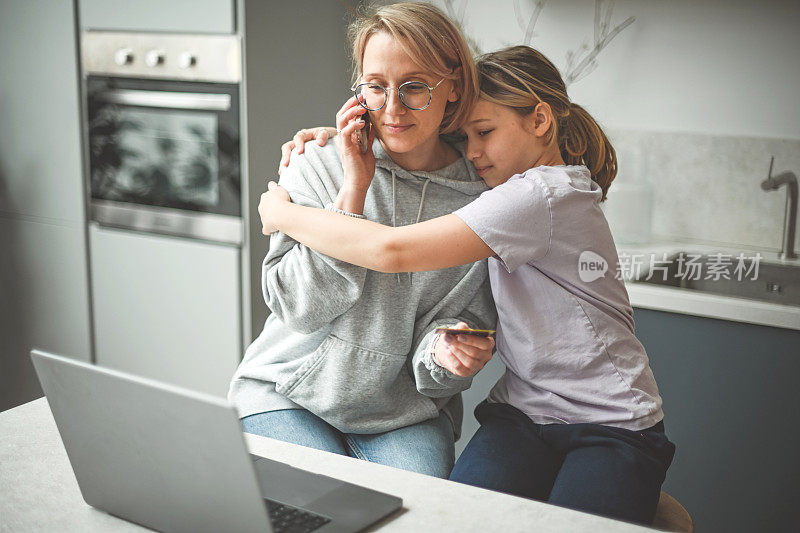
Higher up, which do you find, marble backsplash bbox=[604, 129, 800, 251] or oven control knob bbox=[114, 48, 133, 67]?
oven control knob bbox=[114, 48, 133, 67]

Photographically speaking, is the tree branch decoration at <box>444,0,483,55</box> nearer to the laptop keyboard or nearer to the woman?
the woman

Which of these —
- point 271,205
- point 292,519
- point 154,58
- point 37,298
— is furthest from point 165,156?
point 292,519

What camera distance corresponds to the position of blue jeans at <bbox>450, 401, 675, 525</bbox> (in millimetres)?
1285

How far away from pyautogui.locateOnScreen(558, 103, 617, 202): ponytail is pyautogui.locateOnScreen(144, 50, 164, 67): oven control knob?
1441 mm

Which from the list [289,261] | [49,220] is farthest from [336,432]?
[49,220]

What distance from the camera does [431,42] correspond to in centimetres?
151

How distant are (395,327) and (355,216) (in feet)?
0.79

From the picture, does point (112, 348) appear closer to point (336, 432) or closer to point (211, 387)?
point (211, 387)

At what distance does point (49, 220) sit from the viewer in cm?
288

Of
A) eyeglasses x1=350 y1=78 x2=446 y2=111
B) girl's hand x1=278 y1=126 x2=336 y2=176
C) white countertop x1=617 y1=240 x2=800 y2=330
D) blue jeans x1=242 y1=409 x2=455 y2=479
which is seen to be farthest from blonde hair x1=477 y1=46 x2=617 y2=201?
white countertop x1=617 y1=240 x2=800 y2=330

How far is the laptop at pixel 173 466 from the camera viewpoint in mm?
820

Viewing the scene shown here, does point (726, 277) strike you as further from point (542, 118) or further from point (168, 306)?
point (168, 306)

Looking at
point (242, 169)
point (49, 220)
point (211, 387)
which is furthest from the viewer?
point (49, 220)

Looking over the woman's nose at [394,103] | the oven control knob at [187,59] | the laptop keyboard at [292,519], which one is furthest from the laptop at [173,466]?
the oven control knob at [187,59]
